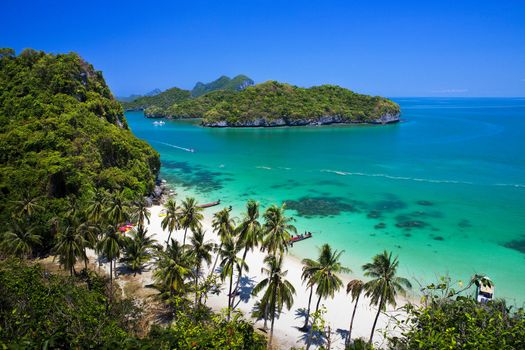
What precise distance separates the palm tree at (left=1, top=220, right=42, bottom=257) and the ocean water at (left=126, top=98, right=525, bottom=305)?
31.0m

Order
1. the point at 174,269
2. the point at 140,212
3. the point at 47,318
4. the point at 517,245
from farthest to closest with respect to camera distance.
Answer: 1. the point at 517,245
2. the point at 140,212
3. the point at 174,269
4. the point at 47,318

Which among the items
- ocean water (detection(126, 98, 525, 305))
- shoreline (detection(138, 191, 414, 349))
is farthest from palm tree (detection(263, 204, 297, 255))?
ocean water (detection(126, 98, 525, 305))

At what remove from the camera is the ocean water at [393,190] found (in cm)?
4394

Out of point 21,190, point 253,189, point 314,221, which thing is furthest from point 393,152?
point 21,190

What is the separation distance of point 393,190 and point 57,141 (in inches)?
2626

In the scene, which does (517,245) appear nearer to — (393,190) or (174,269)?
(393,190)

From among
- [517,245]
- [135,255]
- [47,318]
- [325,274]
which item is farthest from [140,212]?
[517,245]

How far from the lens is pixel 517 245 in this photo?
4628cm

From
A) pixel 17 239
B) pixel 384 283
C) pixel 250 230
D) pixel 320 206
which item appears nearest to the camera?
pixel 384 283

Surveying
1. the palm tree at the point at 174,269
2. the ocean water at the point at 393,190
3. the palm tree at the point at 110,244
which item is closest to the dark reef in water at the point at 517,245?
the ocean water at the point at 393,190

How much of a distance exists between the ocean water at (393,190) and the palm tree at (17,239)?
102ft

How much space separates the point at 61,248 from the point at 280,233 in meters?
20.4

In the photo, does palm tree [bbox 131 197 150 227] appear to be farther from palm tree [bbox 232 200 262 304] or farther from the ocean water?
the ocean water

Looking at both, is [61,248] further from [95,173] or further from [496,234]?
[496,234]
